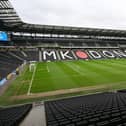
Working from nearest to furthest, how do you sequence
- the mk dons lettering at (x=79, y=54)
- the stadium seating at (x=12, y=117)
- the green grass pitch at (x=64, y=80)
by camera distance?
the stadium seating at (x=12, y=117), the green grass pitch at (x=64, y=80), the mk dons lettering at (x=79, y=54)

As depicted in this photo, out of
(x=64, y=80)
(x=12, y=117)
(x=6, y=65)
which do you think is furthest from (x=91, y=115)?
(x=6, y=65)

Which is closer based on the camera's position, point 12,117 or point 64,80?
point 12,117

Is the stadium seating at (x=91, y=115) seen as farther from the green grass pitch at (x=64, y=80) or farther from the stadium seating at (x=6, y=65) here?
the stadium seating at (x=6, y=65)

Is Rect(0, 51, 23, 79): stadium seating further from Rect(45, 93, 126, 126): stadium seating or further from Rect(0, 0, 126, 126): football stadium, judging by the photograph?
Rect(45, 93, 126, 126): stadium seating

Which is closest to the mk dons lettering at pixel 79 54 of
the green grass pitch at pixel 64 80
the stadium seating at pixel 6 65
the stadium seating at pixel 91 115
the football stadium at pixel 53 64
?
the football stadium at pixel 53 64

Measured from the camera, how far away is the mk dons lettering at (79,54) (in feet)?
176

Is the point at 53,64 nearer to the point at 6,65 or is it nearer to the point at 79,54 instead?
the point at 6,65

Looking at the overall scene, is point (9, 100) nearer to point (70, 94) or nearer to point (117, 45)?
point (70, 94)

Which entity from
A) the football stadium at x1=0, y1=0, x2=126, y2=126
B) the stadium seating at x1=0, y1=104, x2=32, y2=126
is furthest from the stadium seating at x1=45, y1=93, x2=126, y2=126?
the stadium seating at x1=0, y1=104, x2=32, y2=126

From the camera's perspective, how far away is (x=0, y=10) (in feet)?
102

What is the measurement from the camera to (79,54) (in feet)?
190

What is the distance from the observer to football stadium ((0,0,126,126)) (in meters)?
15.9

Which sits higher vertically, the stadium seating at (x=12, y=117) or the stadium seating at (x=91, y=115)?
the stadium seating at (x=91, y=115)

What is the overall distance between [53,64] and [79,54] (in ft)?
58.9
